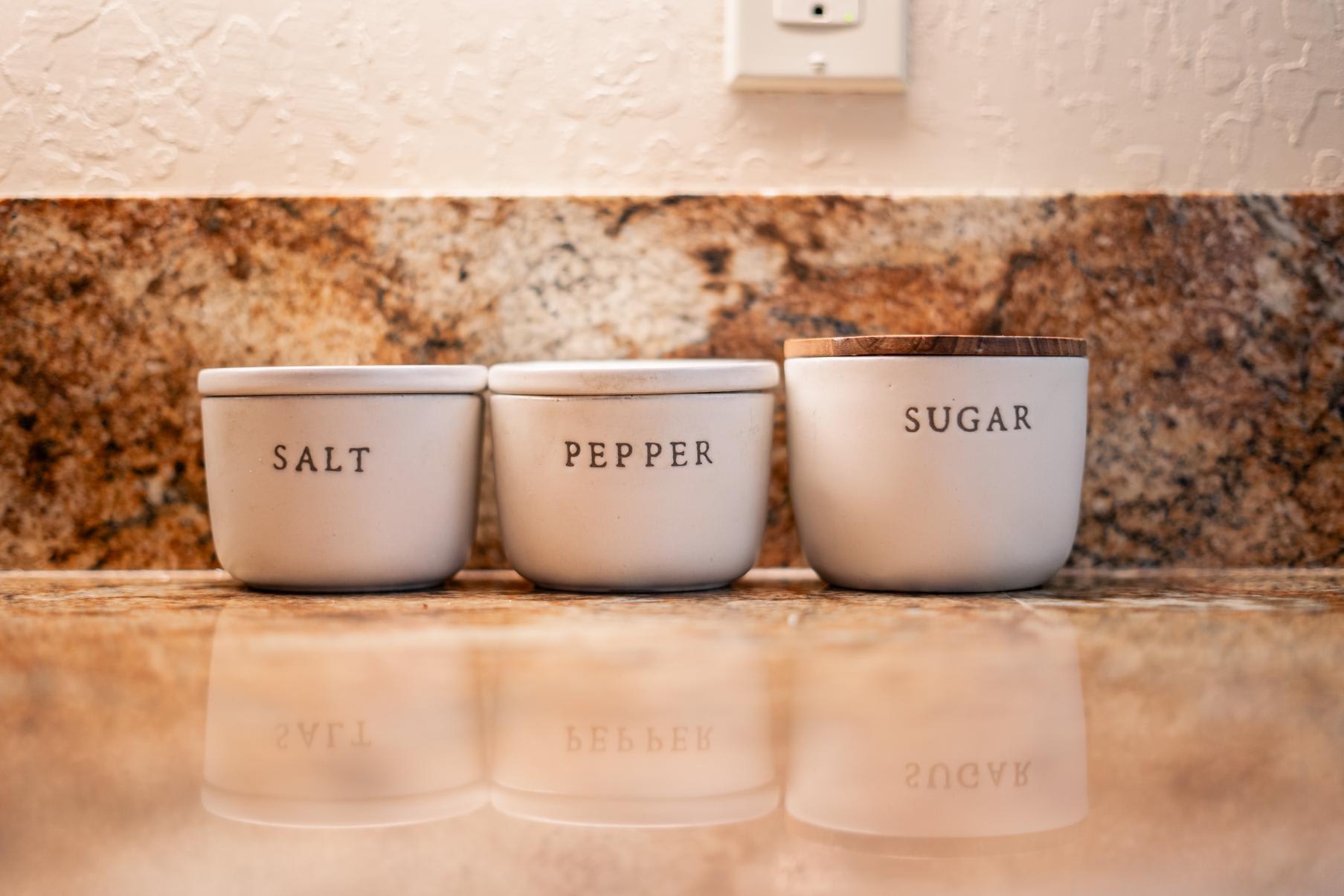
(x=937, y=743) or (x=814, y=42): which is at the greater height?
(x=814, y=42)

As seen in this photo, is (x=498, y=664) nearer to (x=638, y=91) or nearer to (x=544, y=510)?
(x=544, y=510)

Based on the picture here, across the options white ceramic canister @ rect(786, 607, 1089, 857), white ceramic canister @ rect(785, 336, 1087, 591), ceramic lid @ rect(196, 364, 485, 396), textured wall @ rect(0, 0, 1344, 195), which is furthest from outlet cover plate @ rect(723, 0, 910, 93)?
white ceramic canister @ rect(786, 607, 1089, 857)

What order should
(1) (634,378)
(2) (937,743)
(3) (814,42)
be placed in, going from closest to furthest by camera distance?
(2) (937,743)
(1) (634,378)
(3) (814,42)

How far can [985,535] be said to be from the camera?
731 mm

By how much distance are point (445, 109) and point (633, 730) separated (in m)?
0.63

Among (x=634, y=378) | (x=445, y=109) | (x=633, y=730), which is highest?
(x=445, y=109)

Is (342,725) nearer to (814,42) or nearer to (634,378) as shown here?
(634,378)

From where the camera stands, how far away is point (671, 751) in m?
0.38

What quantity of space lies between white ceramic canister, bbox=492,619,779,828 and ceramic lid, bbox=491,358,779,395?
0.58 ft

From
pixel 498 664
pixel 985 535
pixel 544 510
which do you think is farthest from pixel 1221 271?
pixel 498 664

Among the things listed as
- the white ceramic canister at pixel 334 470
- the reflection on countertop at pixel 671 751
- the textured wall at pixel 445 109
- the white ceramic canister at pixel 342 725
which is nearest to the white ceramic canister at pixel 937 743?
the reflection on countertop at pixel 671 751

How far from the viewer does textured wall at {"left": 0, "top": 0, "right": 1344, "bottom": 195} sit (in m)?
0.90

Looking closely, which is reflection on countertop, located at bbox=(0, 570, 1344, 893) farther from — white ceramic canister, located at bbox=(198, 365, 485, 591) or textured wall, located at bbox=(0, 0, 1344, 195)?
textured wall, located at bbox=(0, 0, 1344, 195)

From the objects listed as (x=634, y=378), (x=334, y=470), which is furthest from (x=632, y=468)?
(x=334, y=470)
